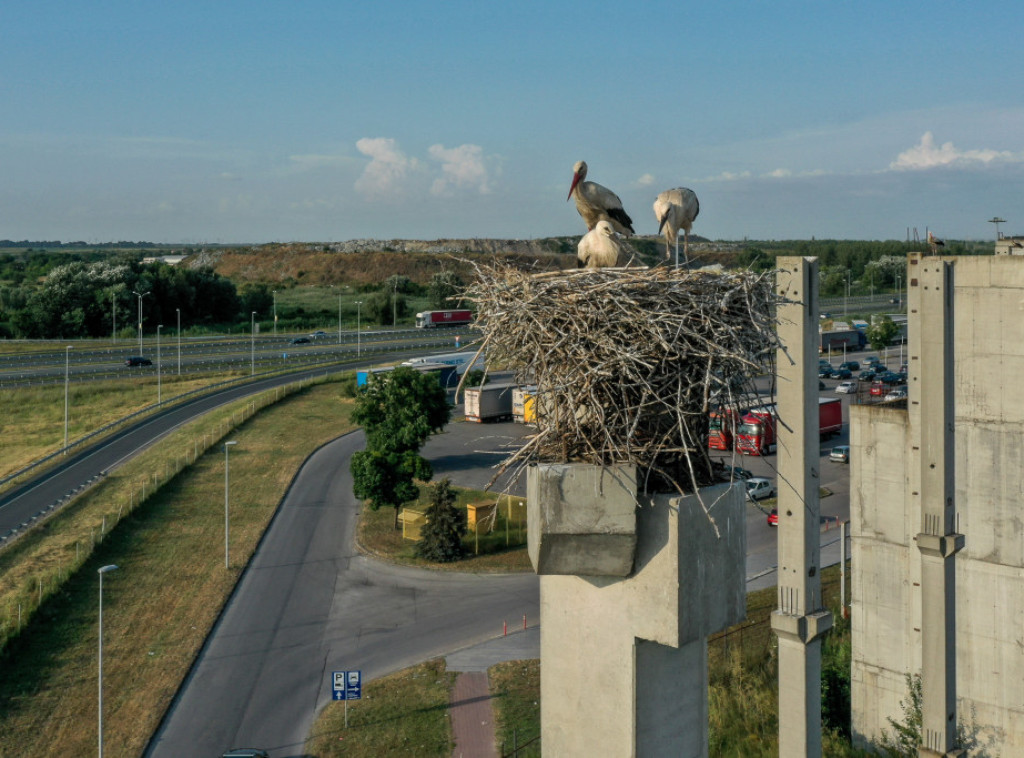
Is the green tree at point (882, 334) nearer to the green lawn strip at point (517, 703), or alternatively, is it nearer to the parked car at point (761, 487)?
the parked car at point (761, 487)

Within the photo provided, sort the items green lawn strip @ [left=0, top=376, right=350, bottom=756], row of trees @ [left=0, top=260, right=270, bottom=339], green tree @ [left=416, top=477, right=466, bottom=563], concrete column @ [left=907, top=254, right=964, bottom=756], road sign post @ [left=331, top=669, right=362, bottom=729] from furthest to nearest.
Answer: row of trees @ [left=0, top=260, right=270, bottom=339]
green tree @ [left=416, top=477, right=466, bottom=563]
green lawn strip @ [left=0, top=376, right=350, bottom=756]
road sign post @ [left=331, top=669, right=362, bottom=729]
concrete column @ [left=907, top=254, right=964, bottom=756]

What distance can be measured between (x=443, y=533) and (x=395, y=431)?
7020 millimetres

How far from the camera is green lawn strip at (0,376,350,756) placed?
2356 centimetres

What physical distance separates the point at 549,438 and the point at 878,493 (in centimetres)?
1317

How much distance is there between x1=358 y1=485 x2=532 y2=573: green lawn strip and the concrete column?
22405mm

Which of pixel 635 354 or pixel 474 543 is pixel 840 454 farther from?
pixel 635 354

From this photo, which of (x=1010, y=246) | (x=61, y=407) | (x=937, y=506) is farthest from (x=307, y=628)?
(x=61, y=407)

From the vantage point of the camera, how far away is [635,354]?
820cm

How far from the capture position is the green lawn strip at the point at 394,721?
21.8 metres

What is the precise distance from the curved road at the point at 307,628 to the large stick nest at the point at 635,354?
10.5 metres

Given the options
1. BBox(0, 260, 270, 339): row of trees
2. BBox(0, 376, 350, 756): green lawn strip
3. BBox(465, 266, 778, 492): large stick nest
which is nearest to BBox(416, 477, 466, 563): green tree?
BBox(0, 376, 350, 756): green lawn strip

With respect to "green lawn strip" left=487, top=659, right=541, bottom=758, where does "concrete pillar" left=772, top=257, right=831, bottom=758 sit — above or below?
above

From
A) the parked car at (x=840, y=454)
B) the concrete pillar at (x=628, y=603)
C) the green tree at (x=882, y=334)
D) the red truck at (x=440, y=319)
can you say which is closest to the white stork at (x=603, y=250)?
the concrete pillar at (x=628, y=603)

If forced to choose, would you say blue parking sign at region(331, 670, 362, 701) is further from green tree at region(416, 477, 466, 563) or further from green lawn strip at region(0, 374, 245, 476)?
green lawn strip at region(0, 374, 245, 476)
